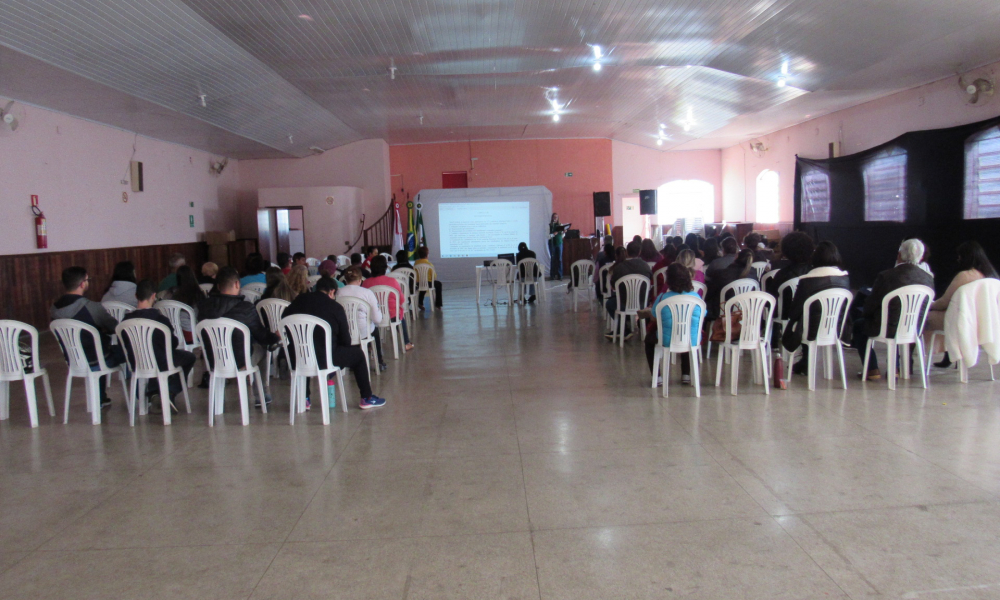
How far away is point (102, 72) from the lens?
289 inches

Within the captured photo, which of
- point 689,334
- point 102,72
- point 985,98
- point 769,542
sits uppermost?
point 102,72

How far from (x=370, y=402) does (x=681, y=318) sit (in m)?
2.38

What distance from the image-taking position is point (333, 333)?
4715mm

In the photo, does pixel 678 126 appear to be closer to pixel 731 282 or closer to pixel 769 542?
pixel 731 282

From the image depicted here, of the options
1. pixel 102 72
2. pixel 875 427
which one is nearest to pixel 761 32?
pixel 875 427

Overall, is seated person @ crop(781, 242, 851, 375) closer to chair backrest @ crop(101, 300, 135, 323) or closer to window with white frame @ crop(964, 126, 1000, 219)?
window with white frame @ crop(964, 126, 1000, 219)

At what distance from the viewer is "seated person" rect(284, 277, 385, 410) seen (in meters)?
4.57

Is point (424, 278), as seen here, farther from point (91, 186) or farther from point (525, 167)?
point (525, 167)

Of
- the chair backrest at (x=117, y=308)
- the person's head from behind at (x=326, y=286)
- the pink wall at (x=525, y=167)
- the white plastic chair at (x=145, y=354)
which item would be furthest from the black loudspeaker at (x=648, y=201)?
the white plastic chair at (x=145, y=354)

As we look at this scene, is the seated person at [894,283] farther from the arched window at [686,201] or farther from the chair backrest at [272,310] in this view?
the arched window at [686,201]

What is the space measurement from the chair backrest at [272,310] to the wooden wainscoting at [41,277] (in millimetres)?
4549

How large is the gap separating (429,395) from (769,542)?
3.06 m

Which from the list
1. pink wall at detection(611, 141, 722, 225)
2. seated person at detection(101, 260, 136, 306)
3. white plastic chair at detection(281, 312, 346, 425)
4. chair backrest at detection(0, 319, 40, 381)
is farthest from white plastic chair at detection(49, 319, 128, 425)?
pink wall at detection(611, 141, 722, 225)

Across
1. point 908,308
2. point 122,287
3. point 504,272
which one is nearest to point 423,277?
point 504,272
